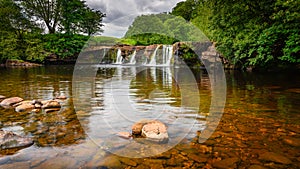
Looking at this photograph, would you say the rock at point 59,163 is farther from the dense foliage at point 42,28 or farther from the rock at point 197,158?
the dense foliage at point 42,28

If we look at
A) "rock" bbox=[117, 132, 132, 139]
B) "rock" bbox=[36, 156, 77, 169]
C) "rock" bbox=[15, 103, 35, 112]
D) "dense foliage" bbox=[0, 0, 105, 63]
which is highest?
"dense foliage" bbox=[0, 0, 105, 63]

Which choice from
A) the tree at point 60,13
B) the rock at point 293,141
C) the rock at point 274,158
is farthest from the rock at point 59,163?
the tree at point 60,13

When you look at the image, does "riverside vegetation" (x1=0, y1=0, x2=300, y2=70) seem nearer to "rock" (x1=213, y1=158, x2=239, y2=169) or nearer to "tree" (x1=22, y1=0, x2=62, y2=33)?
"tree" (x1=22, y1=0, x2=62, y2=33)

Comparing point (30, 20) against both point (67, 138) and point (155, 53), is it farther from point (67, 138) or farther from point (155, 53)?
point (67, 138)

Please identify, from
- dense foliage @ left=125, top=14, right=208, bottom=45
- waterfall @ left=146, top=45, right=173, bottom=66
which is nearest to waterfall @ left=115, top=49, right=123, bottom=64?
dense foliage @ left=125, top=14, right=208, bottom=45

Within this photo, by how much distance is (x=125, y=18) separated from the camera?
6566 millimetres

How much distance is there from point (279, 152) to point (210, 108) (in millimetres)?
2059

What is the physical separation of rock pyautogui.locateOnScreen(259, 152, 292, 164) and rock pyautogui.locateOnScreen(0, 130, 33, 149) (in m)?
2.80

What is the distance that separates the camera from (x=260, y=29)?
35.1 feet

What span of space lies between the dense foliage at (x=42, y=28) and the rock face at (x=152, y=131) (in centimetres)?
2440

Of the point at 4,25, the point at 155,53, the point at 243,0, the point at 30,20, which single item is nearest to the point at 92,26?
the point at 30,20

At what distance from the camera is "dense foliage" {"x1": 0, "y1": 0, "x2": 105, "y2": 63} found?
23.9m

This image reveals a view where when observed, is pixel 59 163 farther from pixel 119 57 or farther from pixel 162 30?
pixel 119 57

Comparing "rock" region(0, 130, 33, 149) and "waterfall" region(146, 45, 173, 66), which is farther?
"waterfall" region(146, 45, 173, 66)
